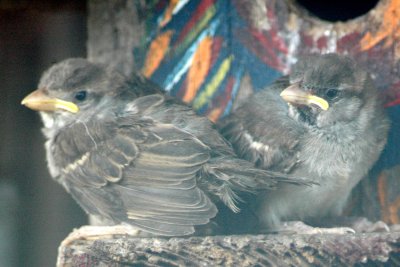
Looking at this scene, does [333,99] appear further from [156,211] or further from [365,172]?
[156,211]

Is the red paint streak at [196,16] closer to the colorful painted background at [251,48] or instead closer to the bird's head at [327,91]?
the colorful painted background at [251,48]

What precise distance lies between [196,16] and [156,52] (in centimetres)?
20

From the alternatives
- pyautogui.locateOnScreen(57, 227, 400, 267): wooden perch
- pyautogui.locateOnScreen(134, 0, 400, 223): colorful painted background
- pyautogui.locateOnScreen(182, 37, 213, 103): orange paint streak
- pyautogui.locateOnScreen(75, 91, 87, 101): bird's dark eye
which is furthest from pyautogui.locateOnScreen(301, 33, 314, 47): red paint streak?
pyautogui.locateOnScreen(57, 227, 400, 267): wooden perch

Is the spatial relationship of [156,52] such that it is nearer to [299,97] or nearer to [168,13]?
[168,13]

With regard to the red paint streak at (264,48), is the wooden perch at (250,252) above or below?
below

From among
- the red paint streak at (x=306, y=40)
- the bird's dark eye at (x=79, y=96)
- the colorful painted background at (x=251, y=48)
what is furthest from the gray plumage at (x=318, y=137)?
the bird's dark eye at (x=79, y=96)

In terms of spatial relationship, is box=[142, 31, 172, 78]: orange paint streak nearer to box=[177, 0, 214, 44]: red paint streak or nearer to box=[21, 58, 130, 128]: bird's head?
box=[177, 0, 214, 44]: red paint streak

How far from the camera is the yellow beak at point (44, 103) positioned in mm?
2744

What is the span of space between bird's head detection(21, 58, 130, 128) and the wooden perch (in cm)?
65

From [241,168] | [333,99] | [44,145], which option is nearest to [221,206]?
[241,168]

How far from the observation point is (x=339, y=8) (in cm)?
328

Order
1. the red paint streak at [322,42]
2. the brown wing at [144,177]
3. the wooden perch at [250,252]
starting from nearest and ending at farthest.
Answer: the wooden perch at [250,252] → the brown wing at [144,177] → the red paint streak at [322,42]

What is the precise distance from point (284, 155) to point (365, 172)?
29cm

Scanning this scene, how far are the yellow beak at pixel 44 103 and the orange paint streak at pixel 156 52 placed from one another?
453mm
